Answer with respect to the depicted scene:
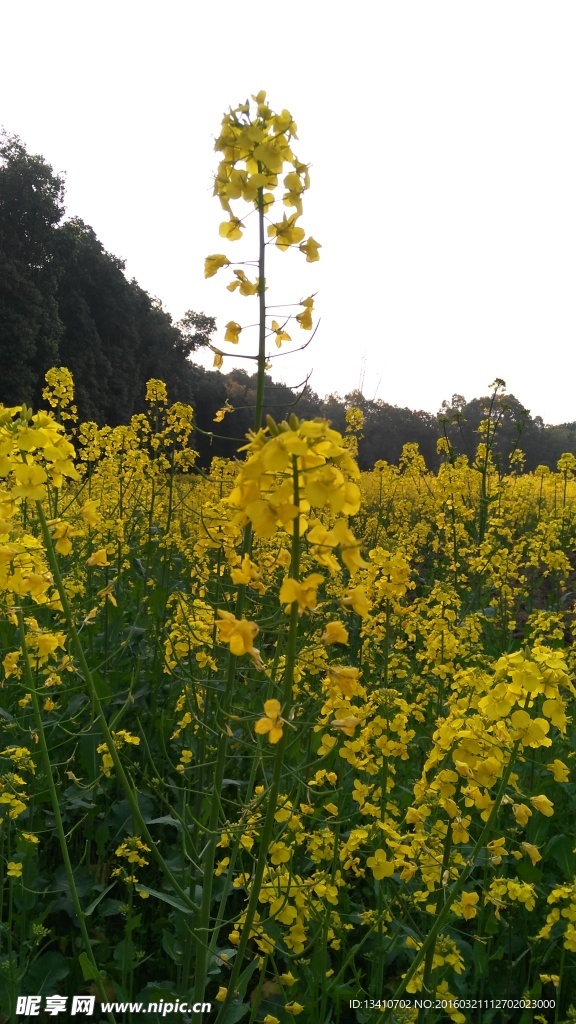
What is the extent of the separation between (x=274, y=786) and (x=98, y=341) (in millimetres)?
26965

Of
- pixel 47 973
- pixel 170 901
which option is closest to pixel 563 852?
pixel 170 901

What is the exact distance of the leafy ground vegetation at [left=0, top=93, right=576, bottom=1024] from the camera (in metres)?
1.60

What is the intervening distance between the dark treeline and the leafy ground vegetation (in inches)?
717

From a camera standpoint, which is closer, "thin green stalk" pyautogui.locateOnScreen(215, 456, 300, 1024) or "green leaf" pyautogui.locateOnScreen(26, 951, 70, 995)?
"thin green stalk" pyautogui.locateOnScreen(215, 456, 300, 1024)

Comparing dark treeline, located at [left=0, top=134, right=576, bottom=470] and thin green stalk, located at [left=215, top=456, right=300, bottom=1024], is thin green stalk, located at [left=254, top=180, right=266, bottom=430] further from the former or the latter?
dark treeline, located at [left=0, top=134, right=576, bottom=470]

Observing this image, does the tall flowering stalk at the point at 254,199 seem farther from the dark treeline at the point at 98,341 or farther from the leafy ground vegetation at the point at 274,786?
the dark treeline at the point at 98,341

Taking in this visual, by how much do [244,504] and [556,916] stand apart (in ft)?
6.72

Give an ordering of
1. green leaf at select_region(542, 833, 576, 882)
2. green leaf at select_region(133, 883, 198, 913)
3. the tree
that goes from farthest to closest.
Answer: the tree, green leaf at select_region(542, 833, 576, 882), green leaf at select_region(133, 883, 198, 913)

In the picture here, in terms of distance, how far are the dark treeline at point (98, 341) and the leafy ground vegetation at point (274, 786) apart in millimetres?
18223

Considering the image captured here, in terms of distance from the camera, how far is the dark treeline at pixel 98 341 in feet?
76.4

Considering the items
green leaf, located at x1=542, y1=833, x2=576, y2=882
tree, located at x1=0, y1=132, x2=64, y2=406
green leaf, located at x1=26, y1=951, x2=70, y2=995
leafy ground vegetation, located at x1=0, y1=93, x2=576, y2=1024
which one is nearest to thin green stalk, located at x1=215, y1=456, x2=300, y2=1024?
leafy ground vegetation, located at x1=0, y1=93, x2=576, y2=1024

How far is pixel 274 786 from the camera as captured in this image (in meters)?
1.36

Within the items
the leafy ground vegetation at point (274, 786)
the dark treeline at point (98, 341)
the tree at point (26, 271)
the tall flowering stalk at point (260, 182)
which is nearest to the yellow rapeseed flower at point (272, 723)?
the leafy ground vegetation at point (274, 786)

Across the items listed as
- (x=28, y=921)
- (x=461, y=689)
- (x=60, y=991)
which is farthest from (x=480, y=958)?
(x=28, y=921)
